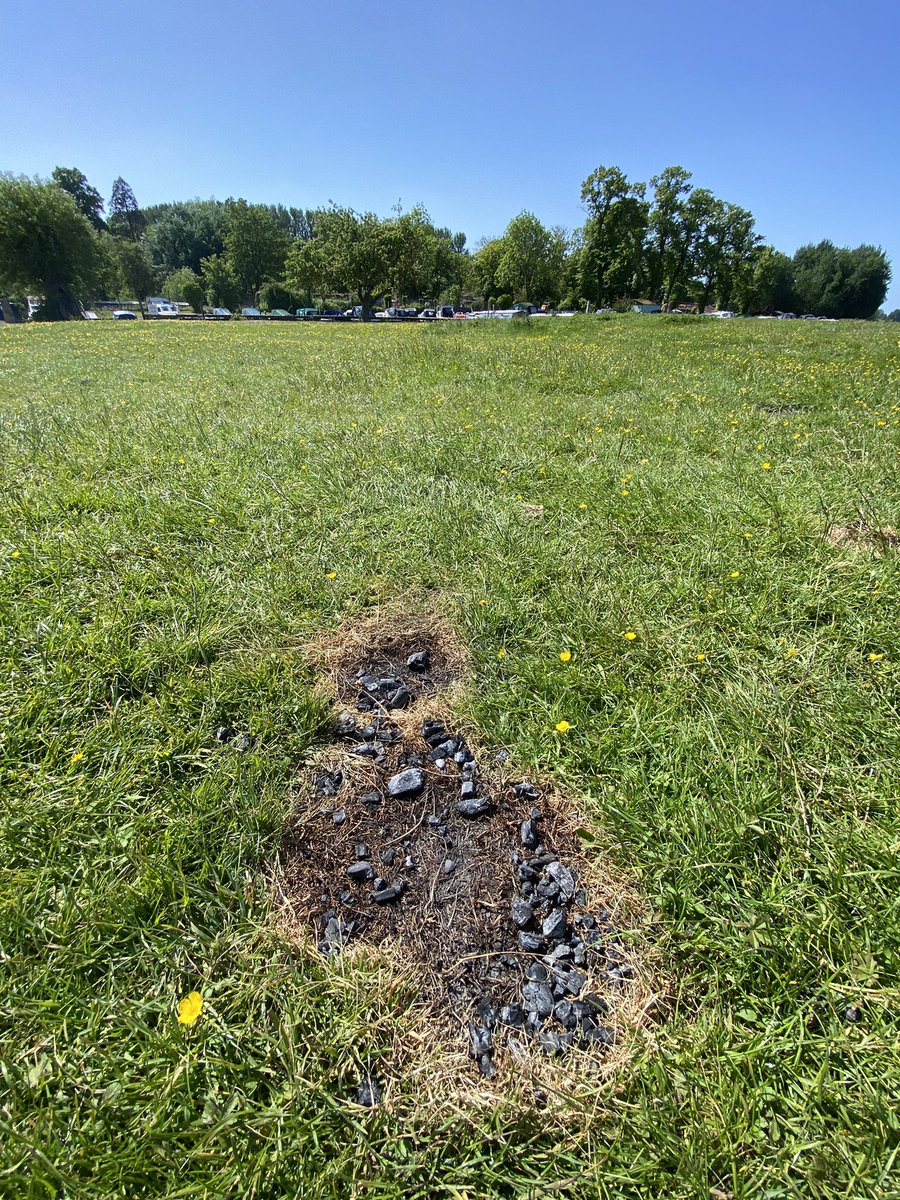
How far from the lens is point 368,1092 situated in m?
1.50

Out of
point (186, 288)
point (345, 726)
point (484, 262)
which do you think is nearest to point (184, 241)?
point (186, 288)

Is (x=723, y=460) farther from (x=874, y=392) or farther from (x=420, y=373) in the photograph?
(x=420, y=373)

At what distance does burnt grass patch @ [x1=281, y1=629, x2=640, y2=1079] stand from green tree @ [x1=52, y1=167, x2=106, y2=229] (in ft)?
378

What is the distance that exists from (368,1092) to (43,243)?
202 feet

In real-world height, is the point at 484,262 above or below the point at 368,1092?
above

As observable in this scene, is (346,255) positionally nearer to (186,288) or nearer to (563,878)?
(186,288)

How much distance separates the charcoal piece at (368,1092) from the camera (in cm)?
148

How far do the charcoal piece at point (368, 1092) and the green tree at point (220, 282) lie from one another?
83.6 meters

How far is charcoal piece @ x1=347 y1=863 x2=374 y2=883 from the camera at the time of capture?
2.08 metres

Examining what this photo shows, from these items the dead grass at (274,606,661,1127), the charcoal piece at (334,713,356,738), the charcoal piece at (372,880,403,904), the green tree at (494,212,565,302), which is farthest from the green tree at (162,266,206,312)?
the charcoal piece at (372,880,403,904)

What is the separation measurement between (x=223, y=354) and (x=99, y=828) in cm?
1721

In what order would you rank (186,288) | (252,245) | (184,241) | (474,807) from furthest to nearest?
(184,241)
(252,245)
(186,288)
(474,807)

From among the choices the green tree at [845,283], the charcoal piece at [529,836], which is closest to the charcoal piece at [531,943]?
the charcoal piece at [529,836]

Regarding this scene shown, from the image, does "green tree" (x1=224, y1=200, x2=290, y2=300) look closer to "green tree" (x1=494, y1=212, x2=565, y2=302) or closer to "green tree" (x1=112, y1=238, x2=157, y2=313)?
"green tree" (x1=112, y1=238, x2=157, y2=313)
